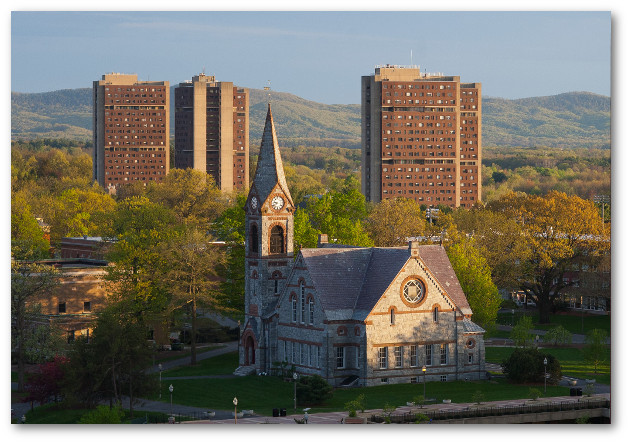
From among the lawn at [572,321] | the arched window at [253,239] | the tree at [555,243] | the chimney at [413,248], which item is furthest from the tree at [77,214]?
the chimney at [413,248]

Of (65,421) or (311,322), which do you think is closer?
(65,421)

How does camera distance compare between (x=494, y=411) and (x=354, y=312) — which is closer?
(x=494, y=411)

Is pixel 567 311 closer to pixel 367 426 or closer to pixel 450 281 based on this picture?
pixel 450 281

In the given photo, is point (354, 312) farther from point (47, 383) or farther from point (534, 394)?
point (47, 383)

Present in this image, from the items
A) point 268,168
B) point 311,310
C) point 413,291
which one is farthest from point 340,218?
point 413,291

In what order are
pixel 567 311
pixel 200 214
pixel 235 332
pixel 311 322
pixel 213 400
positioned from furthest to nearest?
pixel 200 214, pixel 567 311, pixel 235 332, pixel 311 322, pixel 213 400

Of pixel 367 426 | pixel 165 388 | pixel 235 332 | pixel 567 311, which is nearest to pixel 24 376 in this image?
pixel 165 388

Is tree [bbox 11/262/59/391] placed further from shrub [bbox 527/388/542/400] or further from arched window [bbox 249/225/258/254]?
shrub [bbox 527/388/542/400]
